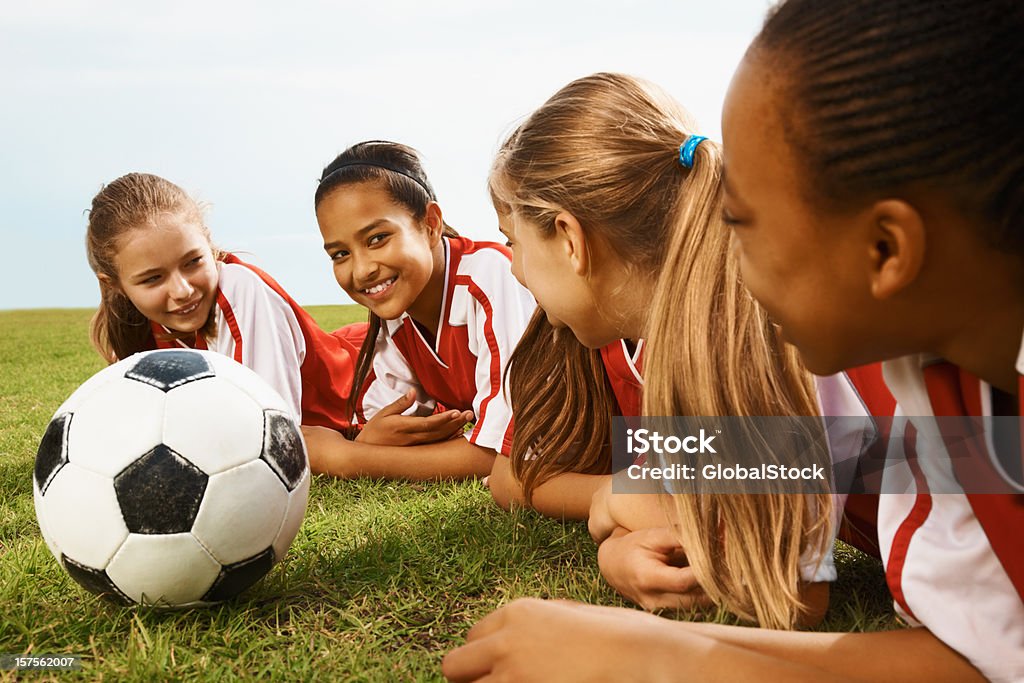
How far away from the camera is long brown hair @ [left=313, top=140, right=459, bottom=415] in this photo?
3.79 metres

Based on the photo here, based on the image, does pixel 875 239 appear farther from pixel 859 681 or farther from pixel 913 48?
pixel 859 681

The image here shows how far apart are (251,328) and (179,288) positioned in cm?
37

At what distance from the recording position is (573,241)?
2.29 meters

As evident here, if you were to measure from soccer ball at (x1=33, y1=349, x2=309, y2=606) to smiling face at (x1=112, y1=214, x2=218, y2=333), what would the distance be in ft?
6.03

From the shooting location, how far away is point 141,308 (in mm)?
4090

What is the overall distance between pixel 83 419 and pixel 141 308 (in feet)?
6.77

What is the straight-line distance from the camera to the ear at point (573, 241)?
2.27 meters

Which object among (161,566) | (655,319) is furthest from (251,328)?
(655,319)

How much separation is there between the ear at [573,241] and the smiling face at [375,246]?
1.54 metres

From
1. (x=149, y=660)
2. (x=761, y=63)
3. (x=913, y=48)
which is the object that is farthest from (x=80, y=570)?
(x=913, y=48)

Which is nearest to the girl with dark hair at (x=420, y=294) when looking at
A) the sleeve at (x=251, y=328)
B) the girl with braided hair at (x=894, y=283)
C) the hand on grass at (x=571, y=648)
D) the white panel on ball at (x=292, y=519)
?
the sleeve at (x=251, y=328)

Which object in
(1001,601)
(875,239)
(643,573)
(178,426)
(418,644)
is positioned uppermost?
(875,239)

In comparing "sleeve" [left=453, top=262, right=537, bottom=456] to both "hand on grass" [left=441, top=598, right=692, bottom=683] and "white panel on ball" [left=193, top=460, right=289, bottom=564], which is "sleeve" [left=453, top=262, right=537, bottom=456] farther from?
"hand on grass" [left=441, top=598, right=692, bottom=683]

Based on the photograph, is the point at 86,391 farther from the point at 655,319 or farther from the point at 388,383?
the point at 388,383
